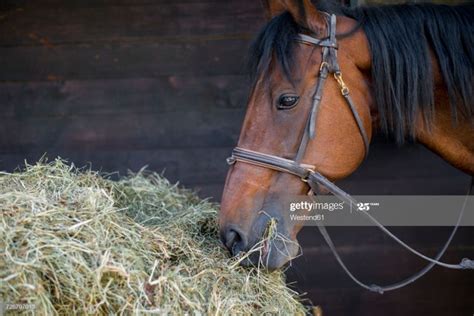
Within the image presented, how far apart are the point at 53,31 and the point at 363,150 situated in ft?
6.00

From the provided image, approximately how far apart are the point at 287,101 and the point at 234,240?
0.51 meters

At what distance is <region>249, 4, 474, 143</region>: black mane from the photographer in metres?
1.94

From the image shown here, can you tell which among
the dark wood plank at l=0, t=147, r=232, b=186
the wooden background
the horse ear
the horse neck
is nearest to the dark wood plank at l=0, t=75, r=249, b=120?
the wooden background

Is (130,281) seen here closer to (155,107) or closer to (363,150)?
(363,150)

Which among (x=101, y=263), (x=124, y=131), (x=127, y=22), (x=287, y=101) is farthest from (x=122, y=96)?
(x=101, y=263)

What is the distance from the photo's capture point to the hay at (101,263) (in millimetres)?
1512

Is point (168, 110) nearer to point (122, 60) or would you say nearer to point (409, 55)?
point (122, 60)

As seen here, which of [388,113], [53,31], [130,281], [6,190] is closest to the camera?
[130,281]

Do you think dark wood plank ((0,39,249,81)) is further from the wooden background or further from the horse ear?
the horse ear

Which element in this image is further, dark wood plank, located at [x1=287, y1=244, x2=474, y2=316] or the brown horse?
dark wood plank, located at [x1=287, y1=244, x2=474, y2=316]

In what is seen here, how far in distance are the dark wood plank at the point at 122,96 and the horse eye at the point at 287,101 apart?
3.58ft

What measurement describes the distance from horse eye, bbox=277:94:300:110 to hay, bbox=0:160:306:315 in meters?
0.56

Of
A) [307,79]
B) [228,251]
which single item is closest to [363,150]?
[307,79]

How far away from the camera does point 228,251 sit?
6.43 feet
